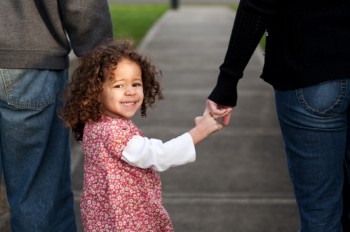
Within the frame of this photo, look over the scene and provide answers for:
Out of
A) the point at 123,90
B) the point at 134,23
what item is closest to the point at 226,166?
the point at 123,90

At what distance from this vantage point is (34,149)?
10.3 ft

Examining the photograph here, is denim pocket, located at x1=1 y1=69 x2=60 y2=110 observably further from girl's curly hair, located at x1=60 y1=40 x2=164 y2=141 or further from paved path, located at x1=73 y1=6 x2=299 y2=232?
paved path, located at x1=73 y1=6 x2=299 y2=232

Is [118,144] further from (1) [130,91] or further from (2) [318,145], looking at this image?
(2) [318,145]

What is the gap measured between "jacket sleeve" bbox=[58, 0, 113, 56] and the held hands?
57 centimetres

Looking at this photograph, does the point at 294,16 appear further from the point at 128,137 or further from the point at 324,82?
the point at 128,137

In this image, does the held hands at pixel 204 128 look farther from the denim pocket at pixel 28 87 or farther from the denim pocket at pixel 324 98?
the denim pocket at pixel 28 87

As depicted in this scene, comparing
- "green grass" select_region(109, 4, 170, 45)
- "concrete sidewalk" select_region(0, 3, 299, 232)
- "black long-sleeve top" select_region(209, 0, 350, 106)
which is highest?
"black long-sleeve top" select_region(209, 0, 350, 106)

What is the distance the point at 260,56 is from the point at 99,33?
26.4ft

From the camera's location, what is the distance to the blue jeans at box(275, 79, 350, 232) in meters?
2.58

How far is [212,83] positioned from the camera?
346 inches

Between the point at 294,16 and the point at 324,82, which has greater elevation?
the point at 294,16

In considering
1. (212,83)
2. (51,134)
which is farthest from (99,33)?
(212,83)

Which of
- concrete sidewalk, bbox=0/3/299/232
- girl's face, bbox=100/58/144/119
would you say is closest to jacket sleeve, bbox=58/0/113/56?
girl's face, bbox=100/58/144/119

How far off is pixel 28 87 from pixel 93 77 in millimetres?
384
